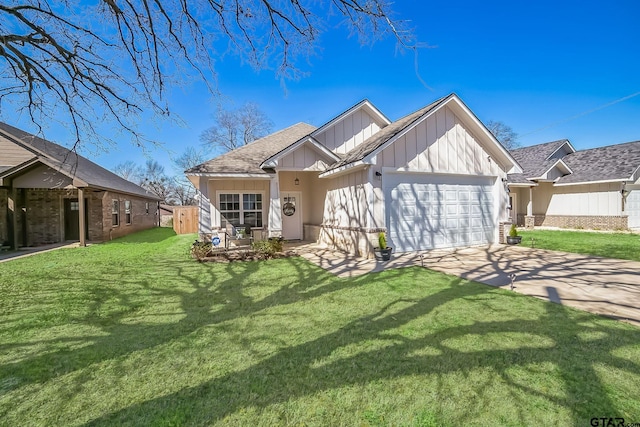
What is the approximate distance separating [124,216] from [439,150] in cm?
1810

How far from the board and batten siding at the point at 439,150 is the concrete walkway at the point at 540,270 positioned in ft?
9.42

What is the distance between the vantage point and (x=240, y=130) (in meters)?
32.6

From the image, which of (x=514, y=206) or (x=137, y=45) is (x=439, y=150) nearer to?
(x=137, y=45)

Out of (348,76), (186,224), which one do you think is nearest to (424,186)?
(348,76)

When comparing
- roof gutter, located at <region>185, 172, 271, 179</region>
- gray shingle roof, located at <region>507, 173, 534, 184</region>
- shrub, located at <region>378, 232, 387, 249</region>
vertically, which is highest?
gray shingle roof, located at <region>507, 173, 534, 184</region>

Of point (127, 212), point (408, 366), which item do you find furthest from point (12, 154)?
point (408, 366)

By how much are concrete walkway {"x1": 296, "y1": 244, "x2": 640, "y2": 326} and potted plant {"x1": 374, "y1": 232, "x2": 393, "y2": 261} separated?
0.25 meters

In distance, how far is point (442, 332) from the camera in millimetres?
3783

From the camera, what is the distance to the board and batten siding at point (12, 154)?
14242 mm

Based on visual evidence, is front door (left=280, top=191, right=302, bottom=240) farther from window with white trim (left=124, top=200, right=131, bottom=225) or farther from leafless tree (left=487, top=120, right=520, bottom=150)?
leafless tree (left=487, top=120, right=520, bottom=150)

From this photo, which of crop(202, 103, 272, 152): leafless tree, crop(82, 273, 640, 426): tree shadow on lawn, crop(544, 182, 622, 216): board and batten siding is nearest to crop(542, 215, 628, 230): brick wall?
crop(544, 182, 622, 216): board and batten siding

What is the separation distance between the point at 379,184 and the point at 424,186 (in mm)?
1848

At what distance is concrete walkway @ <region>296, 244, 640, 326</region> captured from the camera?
16.2ft

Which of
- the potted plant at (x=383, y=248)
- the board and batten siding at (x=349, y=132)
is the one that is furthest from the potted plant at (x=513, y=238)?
the board and batten siding at (x=349, y=132)
